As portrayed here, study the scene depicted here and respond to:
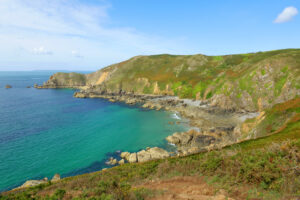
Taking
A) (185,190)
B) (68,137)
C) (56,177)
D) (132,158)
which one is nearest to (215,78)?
(132,158)

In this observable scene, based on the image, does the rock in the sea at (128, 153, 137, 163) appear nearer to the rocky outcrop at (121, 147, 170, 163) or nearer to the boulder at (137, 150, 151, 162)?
the rocky outcrop at (121, 147, 170, 163)

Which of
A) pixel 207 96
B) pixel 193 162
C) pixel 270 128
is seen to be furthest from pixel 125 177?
pixel 207 96

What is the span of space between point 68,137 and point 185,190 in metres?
45.7

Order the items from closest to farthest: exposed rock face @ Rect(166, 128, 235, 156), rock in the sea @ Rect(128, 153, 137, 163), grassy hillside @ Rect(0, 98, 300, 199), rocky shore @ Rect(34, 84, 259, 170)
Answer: grassy hillside @ Rect(0, 98, 300, 199), rock in the sea @ Rect(128, 153, 137, 163), rocky shore @ Rect(34, 84, 259, 170), exposed rock face @ Rect(166, 128, 235, 156)

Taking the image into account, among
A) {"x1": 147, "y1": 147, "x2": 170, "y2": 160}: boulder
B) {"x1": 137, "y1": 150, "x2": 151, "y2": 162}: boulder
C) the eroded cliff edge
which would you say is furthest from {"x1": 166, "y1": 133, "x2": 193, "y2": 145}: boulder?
{"x1": 137, "y1": 150, "x2": 151, "y2": 162}: boulder

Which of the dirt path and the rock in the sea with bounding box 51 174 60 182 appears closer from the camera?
the dirt path

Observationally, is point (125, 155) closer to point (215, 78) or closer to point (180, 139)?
point (180, 139)

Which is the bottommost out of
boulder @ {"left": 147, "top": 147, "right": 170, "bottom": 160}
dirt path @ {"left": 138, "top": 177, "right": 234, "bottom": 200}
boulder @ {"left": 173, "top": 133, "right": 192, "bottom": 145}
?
boulder @ {"left": 147, "top": 147, "right": 170, "bottom": 160}

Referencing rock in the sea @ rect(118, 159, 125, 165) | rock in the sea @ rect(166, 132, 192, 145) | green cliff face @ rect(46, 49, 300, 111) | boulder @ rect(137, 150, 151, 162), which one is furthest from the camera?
green cliff face @ rect(46, 49, 300, 111)

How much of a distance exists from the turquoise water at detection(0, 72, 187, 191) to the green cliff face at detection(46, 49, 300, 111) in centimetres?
3228

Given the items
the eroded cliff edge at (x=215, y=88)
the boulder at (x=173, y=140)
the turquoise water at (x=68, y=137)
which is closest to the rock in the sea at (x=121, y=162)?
the turquoise water at (x=68, y=137)

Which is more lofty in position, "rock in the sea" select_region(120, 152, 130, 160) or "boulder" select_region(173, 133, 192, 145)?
"boulder" select_region(173, 133, 192, 145)

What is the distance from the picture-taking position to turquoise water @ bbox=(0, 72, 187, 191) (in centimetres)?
3516

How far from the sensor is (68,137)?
49.9m
